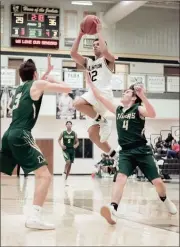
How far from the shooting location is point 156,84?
17328mm

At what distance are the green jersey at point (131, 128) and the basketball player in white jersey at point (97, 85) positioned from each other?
425mm

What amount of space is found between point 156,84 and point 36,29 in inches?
211

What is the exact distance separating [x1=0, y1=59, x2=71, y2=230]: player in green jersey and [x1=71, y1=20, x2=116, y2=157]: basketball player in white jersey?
1140 millimetres

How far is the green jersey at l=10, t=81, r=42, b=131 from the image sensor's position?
13.1ft

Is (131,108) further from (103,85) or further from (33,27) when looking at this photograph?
(33,27)

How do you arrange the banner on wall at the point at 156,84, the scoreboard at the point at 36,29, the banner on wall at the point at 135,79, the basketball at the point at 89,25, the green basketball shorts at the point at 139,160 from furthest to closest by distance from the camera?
the banner on wall at the point at 156,84
the banner on wall at the point at 135,79
the scoreboard at the point at 36,29
the basketball at the point at 89,25
the green basketball shorts at the point at 139,160

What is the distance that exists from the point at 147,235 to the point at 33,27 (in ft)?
40.8

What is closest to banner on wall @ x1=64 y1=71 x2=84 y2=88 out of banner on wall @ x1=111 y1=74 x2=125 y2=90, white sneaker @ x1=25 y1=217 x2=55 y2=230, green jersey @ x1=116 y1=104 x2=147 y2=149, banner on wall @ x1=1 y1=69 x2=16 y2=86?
banner on wall @ x1=111 y1=74 x2=125 y2=90

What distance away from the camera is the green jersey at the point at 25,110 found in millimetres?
3986

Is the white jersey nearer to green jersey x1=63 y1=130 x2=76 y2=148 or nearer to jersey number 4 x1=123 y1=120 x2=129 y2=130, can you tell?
jersey number 4 x1=123 y1=120 x2=129 y2=130

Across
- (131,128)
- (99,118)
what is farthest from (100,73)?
(131,128)

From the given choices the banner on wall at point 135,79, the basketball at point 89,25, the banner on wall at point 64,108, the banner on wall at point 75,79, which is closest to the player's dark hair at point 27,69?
the basketball at point 89,25

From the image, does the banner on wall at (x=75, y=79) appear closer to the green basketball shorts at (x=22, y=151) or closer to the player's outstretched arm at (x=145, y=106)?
the player's outstretched arm at (x=145, y=106)

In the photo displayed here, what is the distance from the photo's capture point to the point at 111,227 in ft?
13.0
